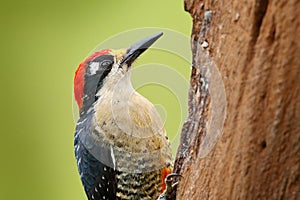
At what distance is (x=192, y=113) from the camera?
54.1 inches

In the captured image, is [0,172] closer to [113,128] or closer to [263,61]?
[113,128]

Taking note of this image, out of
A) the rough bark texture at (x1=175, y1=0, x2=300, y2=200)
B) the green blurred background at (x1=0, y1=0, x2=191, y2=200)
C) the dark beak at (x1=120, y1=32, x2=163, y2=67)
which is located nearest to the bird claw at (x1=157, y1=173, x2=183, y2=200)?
the rough bark texture at (x1=175, y1=0, x2=300, y2=200)

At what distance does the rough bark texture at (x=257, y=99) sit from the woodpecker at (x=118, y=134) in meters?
0.71

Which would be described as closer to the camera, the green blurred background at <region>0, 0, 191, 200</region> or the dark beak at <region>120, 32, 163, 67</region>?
the dark beak at <region>120, 32, 163, 67</region>

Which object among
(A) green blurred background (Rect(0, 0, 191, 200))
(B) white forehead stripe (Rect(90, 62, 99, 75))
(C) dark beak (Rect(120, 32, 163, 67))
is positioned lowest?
(A) green blurred background (Rect(0, 0, 191, 200))

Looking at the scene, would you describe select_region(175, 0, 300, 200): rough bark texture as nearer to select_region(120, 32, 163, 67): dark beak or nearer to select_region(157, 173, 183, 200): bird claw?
select_region(157, 173, 183, 200): bird claw

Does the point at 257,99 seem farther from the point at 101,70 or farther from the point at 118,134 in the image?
the point at 101,70

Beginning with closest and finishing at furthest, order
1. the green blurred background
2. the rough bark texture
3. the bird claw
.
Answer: the rough bark texture < the bird claw < the green blurred background

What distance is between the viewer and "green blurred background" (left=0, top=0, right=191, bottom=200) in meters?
2.95

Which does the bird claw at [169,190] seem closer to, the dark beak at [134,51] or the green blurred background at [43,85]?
the dark beak at [134,51]

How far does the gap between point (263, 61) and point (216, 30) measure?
16 cm

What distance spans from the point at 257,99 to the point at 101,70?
1027mm

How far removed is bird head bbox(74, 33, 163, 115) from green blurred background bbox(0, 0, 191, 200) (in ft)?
2.63

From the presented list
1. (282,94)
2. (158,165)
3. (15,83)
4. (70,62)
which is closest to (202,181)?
(282,94)
